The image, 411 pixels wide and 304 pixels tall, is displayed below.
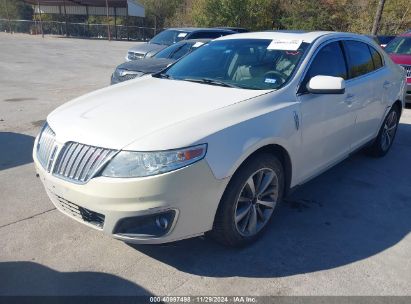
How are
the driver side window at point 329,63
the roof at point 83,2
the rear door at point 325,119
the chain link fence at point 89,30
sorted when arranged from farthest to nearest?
the chain link fence at point 89,30
the roof at point 83,2
the driver side window at point 329,63
the rear door at point 325,119

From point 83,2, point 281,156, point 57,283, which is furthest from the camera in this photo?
point 83,2

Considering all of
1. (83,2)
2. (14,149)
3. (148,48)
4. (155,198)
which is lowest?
(14,149)


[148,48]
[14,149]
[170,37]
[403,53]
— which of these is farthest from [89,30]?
→ [14,149]

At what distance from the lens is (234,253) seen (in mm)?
3066

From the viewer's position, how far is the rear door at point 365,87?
4137 millimetres

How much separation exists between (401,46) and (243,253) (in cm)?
881

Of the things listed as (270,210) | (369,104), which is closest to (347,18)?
(369,104)

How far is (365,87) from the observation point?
427 cm

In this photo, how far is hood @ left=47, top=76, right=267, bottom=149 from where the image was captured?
262cm

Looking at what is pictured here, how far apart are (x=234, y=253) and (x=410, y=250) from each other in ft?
4.87

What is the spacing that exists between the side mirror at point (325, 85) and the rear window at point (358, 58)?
0.95m

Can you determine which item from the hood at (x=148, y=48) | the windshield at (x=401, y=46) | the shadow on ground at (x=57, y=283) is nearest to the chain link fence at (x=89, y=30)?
the hood at (x=148, y=48)

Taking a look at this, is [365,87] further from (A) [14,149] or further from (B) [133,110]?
(A) [14,149]

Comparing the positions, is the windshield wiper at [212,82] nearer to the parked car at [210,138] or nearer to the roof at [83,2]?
the parked car at [210,138]
